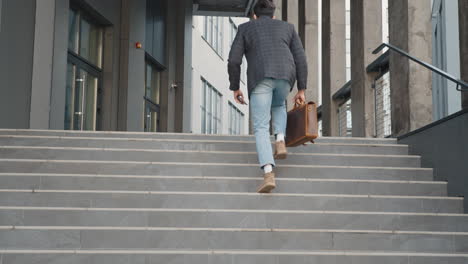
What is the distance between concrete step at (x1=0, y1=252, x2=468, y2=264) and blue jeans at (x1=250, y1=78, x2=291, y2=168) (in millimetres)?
1210

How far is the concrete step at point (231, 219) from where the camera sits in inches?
210

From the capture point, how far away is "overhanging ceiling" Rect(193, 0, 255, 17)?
22828 millimetres

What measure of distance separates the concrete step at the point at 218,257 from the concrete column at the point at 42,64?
6.41 meters

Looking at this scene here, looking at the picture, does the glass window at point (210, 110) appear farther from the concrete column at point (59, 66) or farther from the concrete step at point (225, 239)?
the concrete step at point (225, 239)

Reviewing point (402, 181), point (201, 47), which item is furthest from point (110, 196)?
point (201, 47)

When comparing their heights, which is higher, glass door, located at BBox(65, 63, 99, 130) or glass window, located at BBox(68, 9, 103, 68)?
glass window, located at BBox(68, 9, 103, 68)

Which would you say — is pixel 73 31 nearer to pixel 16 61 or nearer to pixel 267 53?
pixel 16 61

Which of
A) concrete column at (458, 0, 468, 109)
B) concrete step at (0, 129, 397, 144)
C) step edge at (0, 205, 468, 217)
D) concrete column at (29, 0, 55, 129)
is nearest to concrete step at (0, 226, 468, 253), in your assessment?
step edge at (0, 205, 468, 217)

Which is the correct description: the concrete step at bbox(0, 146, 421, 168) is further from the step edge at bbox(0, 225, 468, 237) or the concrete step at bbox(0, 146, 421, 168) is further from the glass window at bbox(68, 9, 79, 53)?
the glass window at bbox(68, 9, 79, 53)

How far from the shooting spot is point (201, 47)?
29844 mm

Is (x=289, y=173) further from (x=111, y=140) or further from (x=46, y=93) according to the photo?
(x=46, y=93)

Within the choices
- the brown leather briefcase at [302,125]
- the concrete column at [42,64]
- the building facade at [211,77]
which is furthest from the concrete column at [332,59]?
the building facade at [211,77]

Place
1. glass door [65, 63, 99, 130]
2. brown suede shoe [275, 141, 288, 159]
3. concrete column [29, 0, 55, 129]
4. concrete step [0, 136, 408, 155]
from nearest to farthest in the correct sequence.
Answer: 1. brown suede shoe [275, 141, 288, 159]
2. concrete step [0, 136, 408, 155]
3. concrete column [29, 0, 55, 129]
4. glass door [65, 63, 99, 130]

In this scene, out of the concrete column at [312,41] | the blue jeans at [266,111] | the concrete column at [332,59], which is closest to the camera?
the blue jeans at [266,111]
